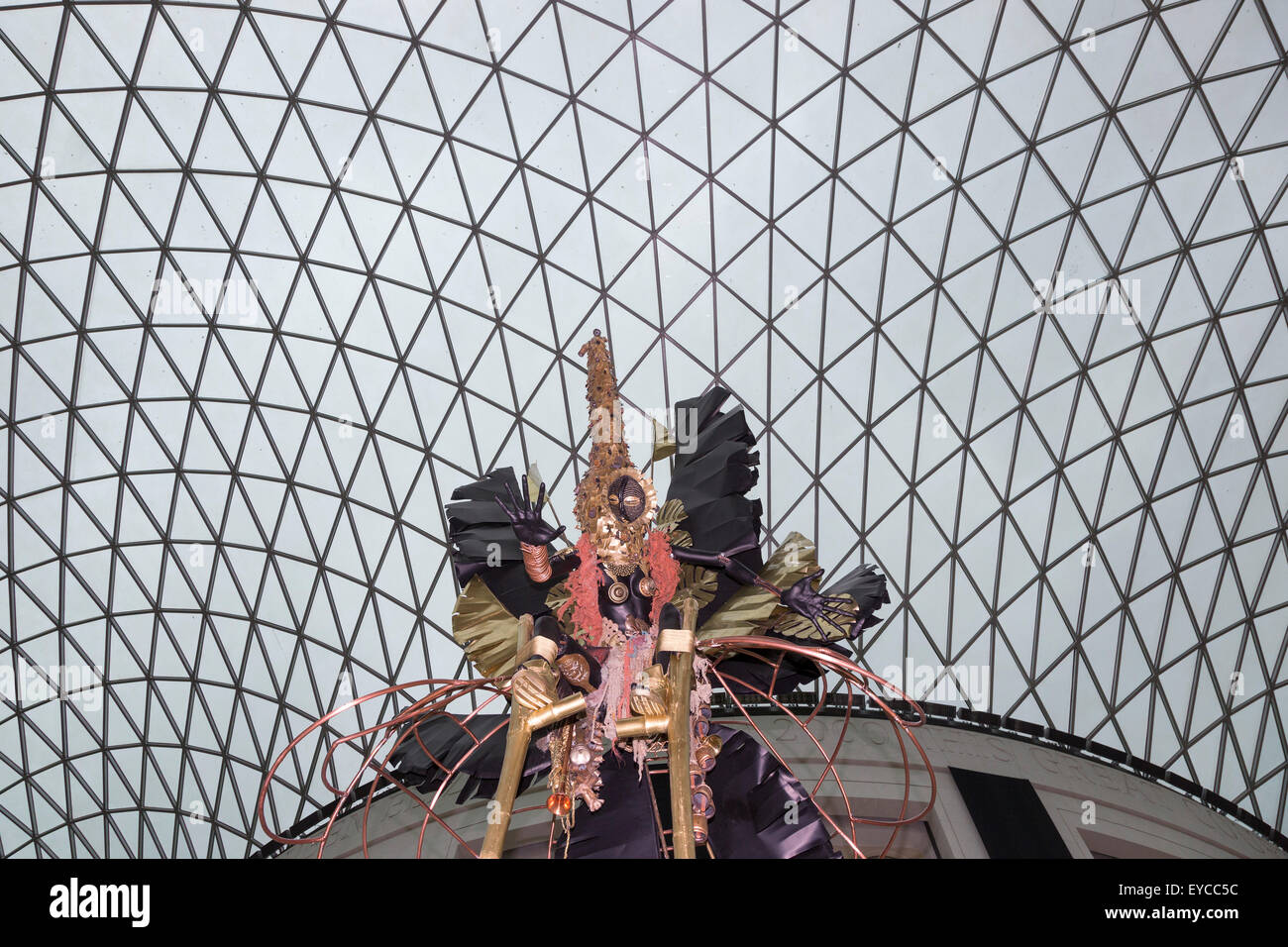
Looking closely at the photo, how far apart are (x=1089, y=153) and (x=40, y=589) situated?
29.7m

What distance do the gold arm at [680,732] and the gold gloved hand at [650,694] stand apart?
0.19ft

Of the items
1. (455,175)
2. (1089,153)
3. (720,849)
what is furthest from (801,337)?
(720,849)

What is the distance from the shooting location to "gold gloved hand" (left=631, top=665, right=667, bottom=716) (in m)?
7.22

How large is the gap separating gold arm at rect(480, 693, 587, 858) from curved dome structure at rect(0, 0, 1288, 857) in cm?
1769

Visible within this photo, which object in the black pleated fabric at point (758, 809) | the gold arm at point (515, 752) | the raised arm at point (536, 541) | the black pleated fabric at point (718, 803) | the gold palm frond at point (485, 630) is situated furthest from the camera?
the gold palm frond at point (485, 630)

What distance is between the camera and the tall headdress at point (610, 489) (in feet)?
27.6

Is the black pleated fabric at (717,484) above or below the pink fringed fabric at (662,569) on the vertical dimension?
above

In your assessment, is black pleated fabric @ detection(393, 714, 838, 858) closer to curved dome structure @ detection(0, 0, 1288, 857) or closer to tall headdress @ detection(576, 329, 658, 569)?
tall headdress @ detection(576, 329, 658, 569)

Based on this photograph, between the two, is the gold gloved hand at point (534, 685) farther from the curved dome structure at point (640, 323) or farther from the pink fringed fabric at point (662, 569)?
the curved dome structure at point (640, 323)

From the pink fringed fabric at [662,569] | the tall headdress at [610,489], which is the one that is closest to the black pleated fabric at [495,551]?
the tall headdress at [610,489]

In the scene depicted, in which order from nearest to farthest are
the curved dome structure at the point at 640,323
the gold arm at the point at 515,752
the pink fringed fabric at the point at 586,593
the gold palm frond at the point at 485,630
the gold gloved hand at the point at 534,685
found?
the gold arm at the point at 515,752, the gold gloved hand at the point at 534,685, the pink fringed fabric at the point at 586,593, the gold palm frond at the point at 485,630, the curved dome structure at the point at 640,323
